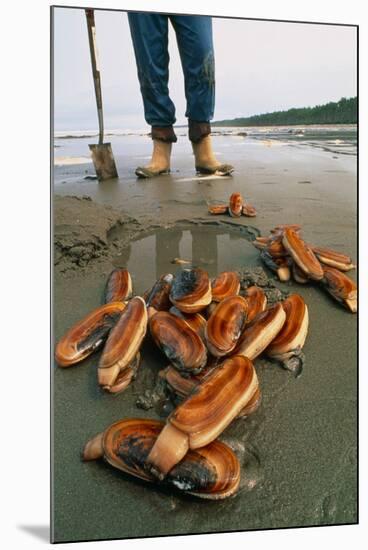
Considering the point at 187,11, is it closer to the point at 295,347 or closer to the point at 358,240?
the point at 358,240

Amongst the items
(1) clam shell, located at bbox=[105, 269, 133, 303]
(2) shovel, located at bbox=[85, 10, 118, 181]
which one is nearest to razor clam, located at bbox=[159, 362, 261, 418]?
(1) clam shell, located at bbox=[105, 269, 133, 303]

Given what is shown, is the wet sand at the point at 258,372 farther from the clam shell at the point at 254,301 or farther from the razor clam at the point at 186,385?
the clam shell at the point at 254,301

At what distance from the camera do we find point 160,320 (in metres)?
1.15

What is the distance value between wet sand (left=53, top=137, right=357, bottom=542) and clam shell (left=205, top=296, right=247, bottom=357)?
0.51 feet

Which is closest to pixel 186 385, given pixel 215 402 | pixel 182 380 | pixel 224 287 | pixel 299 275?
pixel 182 380

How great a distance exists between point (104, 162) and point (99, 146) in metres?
0.19

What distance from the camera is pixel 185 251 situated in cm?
180

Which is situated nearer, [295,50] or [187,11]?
[187,11]

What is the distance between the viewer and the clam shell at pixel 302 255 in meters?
1.48

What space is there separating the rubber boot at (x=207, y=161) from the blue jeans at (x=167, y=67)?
0.14ft

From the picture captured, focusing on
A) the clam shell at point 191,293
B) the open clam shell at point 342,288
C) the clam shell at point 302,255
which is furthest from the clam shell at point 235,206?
the clam shell at point 191,293

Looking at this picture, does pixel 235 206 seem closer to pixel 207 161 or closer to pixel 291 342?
pixel 207 161
